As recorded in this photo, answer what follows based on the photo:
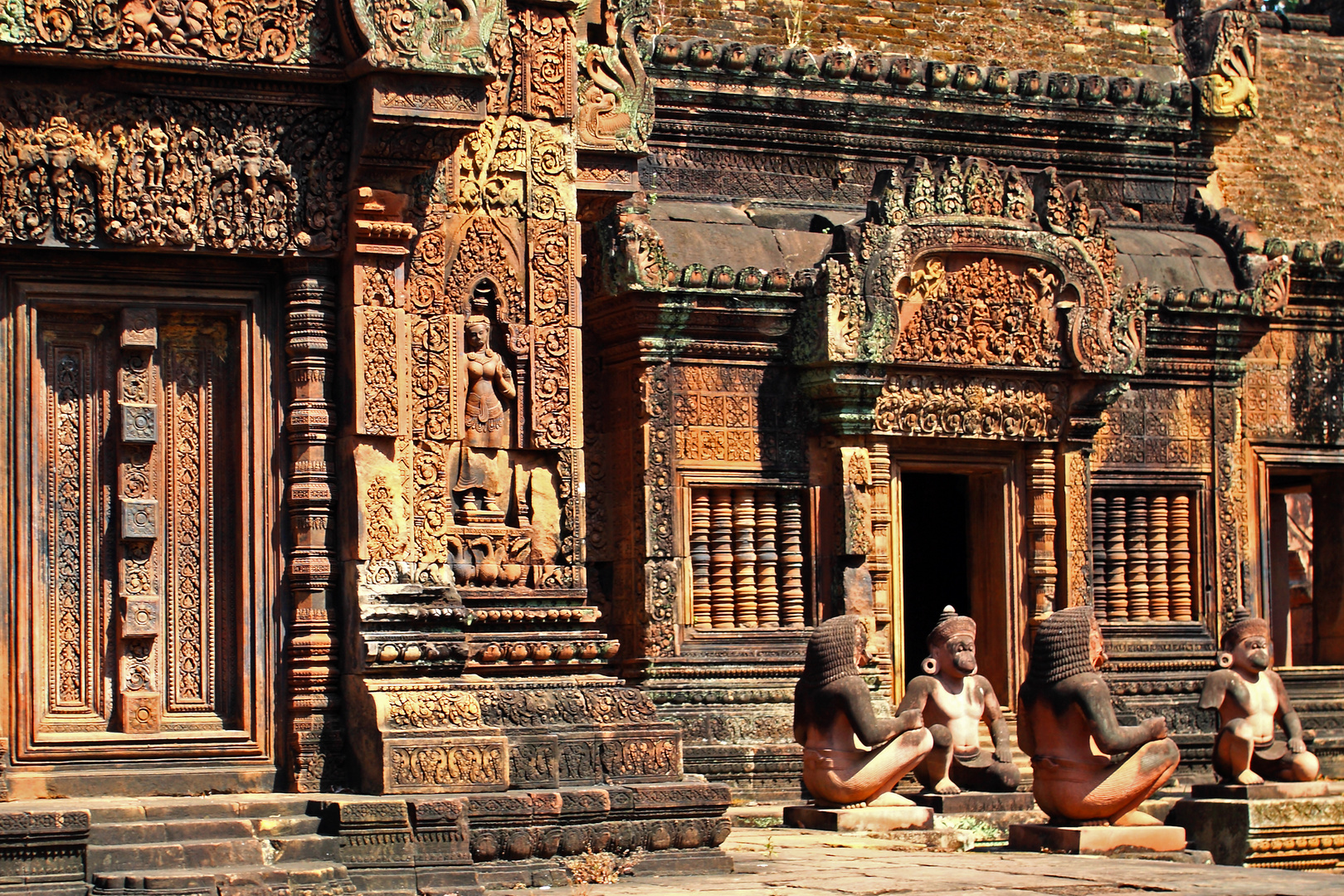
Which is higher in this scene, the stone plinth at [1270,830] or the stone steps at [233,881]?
the stone steps at [233,881]

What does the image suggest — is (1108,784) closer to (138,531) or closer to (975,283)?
(138,531)

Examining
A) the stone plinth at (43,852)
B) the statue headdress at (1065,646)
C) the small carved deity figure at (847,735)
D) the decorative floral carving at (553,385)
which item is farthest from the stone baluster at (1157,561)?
the stone plinth at (43,852)

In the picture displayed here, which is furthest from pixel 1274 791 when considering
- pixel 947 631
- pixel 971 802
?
pixel 947 631

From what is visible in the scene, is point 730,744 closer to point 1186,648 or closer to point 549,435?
point 1186,648

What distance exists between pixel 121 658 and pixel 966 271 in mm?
8693

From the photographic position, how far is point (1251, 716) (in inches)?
574

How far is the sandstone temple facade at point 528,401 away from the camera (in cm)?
1040

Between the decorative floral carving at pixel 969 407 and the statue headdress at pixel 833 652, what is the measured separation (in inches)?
142

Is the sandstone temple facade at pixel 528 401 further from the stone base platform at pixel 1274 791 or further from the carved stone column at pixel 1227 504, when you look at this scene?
the stone base platform at pixel 1274 791

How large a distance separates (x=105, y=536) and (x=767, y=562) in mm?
7059

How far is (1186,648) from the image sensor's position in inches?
720

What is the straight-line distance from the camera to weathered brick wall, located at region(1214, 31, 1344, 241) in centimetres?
2052

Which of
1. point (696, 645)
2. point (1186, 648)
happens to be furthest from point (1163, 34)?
point (696, 645)

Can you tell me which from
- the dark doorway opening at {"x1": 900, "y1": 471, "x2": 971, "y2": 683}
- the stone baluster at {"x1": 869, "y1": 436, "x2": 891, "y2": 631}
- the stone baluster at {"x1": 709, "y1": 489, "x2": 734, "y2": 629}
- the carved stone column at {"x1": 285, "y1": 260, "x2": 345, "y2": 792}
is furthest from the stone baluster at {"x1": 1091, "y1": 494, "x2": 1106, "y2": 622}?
the carved stone column at {"x1": 285, "y1": 260, "x2": 345, "y2": 792}
